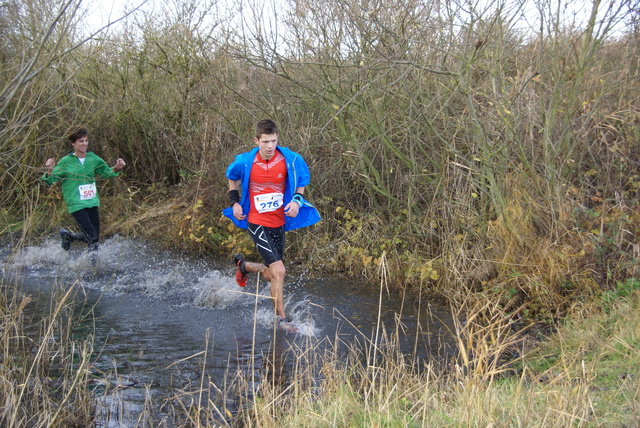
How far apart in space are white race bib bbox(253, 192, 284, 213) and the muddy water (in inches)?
31.5

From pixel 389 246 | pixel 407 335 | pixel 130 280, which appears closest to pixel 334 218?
pixel 389 246

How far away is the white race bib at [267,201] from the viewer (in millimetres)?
6020

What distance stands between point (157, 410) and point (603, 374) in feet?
9.61

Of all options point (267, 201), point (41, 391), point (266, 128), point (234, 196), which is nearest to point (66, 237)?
point (234, 196)

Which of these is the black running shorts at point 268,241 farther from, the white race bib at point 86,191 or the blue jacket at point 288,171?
the white race bib at point 86,191

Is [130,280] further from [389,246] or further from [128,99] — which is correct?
[128,99]

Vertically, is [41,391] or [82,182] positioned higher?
[82,182]

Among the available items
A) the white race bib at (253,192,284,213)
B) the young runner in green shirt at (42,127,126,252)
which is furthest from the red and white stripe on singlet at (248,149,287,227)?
the young runner in green shirt at (42,127,126,252)

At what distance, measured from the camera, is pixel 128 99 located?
471 inches

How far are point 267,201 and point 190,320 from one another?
1.47 meters

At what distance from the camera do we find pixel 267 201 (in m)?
6.03

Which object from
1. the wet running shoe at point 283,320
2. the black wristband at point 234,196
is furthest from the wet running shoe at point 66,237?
the wet running shoe at point 283,320

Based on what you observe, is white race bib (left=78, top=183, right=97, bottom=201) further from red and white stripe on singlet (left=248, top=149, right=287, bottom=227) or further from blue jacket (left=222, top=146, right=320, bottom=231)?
red and white stripe on singlet (left=248, top=149, right=287, bottom=227)

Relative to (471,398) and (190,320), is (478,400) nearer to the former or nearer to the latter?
(471,398)
